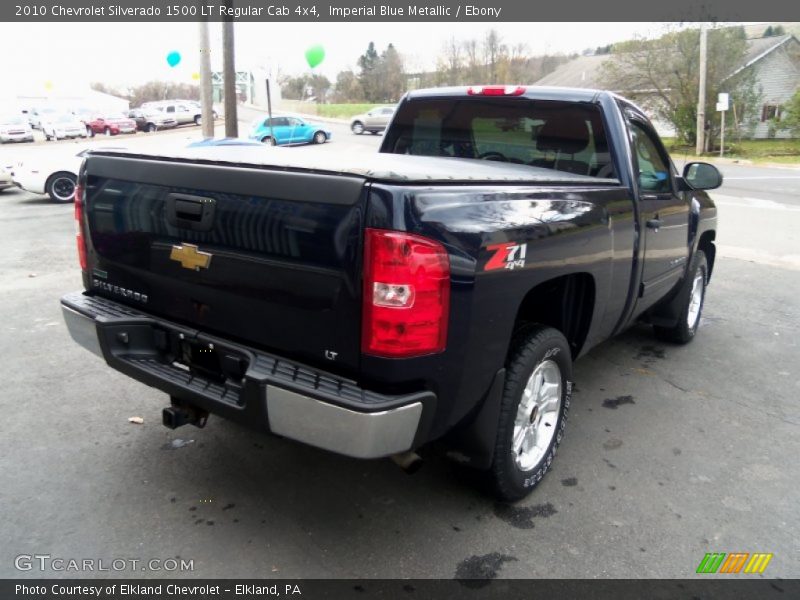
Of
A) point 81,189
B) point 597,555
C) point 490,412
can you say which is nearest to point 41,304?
point 81,189

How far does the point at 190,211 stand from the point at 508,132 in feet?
7.70

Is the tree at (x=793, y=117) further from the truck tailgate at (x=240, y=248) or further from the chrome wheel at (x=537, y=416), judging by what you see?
the truck tailgate at (x=240, y=248)

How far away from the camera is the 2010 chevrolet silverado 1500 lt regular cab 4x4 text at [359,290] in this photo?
7.34 feet

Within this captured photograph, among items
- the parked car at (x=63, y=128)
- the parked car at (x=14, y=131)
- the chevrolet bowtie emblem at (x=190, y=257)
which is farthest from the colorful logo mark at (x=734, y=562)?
the parked car at (x=63, y=128)

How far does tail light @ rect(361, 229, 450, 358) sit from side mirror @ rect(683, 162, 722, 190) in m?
3.23

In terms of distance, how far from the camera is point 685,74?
121ft

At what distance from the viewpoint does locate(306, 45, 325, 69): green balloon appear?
27.9m

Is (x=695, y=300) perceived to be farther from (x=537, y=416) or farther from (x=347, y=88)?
(x=347, y=88)

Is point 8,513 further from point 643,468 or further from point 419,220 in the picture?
point 643,468

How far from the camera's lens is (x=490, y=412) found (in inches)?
105

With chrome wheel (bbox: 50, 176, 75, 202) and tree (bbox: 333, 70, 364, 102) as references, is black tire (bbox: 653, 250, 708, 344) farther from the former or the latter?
tree (bbox: 333, 70, 364, 102)

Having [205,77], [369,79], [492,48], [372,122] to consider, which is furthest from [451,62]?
[205,77]

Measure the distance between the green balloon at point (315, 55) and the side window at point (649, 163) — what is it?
25.9 m

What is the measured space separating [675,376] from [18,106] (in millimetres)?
58316
